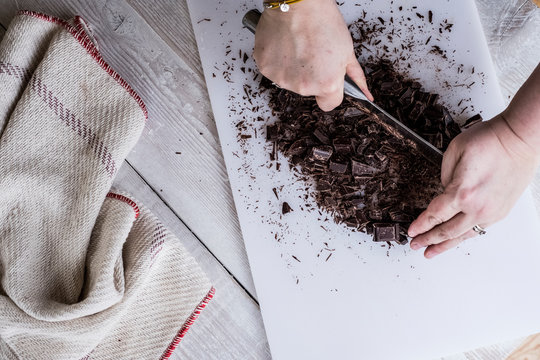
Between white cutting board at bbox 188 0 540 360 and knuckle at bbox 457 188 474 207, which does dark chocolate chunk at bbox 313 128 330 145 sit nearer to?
white cutting board at bbox 188 0 540 360

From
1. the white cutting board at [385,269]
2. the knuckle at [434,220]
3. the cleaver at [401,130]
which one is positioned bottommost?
the white cutting board at [385,269]

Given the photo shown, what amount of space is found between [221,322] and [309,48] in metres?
0.96

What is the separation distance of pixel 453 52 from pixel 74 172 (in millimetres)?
1332

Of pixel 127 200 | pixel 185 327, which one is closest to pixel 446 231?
pixel 185 327

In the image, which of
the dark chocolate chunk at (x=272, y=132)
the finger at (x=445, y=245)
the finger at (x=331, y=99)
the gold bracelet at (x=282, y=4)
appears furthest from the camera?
the dark chocolate chunk at (x=272, y=132)

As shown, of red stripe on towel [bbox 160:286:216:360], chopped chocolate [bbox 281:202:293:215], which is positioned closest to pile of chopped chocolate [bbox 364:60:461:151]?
chopped chocolate [bbox 281:202:293:215]

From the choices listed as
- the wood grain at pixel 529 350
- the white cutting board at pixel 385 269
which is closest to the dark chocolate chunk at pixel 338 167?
the white cutting board at pixel 385 269

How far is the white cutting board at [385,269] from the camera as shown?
1614 millimetres

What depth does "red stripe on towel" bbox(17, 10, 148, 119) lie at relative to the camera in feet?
5.13

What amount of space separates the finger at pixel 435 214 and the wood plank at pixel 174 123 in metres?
0.58

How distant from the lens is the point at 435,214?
4.68ft

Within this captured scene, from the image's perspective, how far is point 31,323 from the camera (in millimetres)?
1472

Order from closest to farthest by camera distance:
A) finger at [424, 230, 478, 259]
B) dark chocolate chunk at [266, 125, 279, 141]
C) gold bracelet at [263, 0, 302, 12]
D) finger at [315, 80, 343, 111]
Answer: gold bracelet at [263, 0, 302, 12] → finger at [315, 80, 343, 111] → finger at [424, 230, 478, 259] → dark chocolate chunk at [266, 125, 279, 141]

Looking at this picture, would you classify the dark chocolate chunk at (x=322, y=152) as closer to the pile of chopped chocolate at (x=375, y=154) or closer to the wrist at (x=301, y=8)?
the pile of chopped chocolate at (x=375, y=154)
